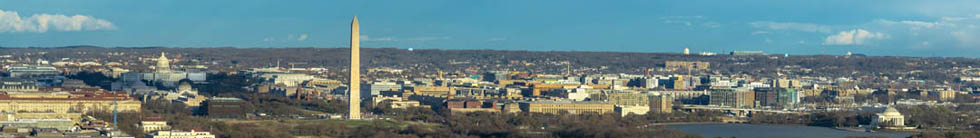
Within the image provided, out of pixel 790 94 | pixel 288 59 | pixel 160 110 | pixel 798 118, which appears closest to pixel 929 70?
pixel 288 59

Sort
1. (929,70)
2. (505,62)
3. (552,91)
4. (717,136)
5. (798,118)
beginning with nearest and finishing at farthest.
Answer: (717,136)
(798,118)
(552,91)
(929,70)
(505,62)

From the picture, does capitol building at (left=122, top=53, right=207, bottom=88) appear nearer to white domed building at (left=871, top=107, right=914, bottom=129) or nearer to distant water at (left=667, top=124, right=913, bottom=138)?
distant water at (left=667, top=124, right=913, bottom=138)

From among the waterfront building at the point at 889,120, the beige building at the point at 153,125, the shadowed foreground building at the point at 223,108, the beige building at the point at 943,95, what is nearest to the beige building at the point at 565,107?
the waterfront building at the point at 889,120

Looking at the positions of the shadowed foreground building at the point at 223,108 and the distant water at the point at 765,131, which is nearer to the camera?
the distant water at the point at 765,131

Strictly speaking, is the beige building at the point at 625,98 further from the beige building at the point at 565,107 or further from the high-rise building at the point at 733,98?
the high-rise building at the point at 733,98

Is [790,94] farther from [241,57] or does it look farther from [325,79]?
[241,57]

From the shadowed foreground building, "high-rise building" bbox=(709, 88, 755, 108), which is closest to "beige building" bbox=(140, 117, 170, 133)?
the shadowed foreground building
